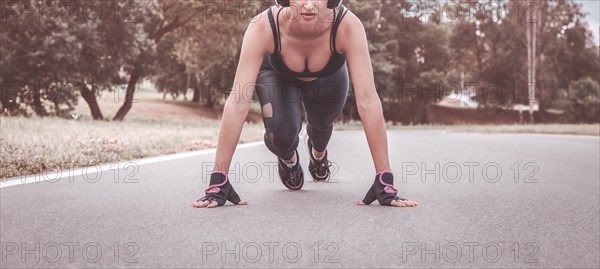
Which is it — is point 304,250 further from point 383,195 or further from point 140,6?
point 140,6

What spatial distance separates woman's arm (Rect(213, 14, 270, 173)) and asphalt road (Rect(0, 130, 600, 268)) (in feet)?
1.35

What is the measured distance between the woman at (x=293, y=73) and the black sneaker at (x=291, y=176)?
569mm

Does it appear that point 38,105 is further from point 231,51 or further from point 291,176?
point 291,176

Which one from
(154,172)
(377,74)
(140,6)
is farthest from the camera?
(377,74)

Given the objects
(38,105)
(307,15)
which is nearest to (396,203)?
(307,15)

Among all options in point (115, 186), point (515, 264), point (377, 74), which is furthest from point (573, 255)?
point (377, 74)

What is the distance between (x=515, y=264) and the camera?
266 cm

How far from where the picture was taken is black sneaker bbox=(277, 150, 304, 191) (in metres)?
5.07

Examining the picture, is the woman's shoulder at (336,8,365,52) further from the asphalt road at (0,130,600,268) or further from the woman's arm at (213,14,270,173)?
the asphalt road at (0,130,600,268)

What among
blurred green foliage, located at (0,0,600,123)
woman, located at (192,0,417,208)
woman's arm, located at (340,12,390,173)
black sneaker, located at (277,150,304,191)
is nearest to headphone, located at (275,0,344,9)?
woman, located at (192,0,417,208)

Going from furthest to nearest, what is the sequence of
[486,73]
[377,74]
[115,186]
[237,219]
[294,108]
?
[486,73]
[377,74]
[115,186]
[294,108]
[237,219]

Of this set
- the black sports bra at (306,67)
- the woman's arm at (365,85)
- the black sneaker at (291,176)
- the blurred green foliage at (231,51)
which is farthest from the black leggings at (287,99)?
the blurred green foliage at (231,51)

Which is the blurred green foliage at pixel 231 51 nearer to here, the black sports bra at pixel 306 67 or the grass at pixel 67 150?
the grass at pixel 67 150

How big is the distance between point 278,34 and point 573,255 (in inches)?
86.4
